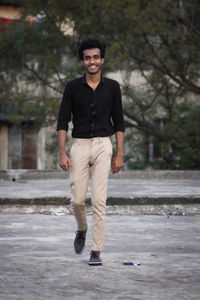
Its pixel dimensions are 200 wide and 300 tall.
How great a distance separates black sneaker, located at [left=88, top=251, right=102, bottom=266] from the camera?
6.07 m

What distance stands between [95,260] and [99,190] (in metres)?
→ 0.57

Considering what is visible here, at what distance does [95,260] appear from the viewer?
6.09 meters

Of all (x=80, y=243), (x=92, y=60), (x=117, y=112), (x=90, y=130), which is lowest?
(x=80, y=243)

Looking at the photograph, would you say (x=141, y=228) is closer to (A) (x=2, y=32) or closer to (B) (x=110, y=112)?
(B) (x=110, y=112)

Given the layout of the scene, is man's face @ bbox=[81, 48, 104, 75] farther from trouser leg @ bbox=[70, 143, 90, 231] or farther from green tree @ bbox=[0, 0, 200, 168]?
green tree @ bbox=[0, 0, 200, 168]

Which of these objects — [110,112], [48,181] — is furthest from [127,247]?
[48,181]

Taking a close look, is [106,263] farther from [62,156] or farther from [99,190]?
[62,156]

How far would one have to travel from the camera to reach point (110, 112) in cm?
644

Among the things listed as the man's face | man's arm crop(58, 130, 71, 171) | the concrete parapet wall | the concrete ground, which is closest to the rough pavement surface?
the concrete ground

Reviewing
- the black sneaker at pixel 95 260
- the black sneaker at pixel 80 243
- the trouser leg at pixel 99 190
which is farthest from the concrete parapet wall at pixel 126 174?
the black sneaker at pixel 95 260

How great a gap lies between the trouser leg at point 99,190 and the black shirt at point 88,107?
13 cm

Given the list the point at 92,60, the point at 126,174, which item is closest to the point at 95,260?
the point at 92,60

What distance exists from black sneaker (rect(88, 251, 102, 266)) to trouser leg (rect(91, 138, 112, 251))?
4 centimetres

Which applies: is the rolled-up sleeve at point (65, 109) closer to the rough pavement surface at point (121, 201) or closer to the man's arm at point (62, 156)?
the man's arm at point (62, 156)
